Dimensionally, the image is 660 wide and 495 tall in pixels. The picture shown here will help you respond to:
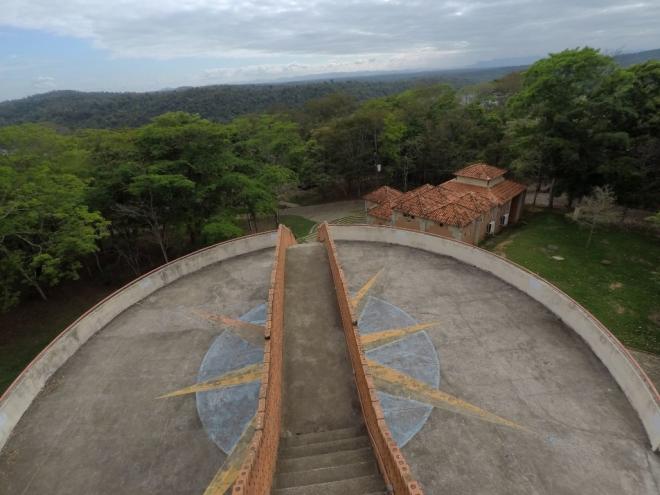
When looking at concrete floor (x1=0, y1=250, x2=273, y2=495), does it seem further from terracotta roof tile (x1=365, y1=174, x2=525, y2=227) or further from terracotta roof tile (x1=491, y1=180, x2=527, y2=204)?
terracotta roof tile (x1=491, y1=180, x2=527, y2=204)

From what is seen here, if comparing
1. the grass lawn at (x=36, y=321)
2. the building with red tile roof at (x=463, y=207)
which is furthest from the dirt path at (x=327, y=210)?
the grass lawn at (x=36, y=321)

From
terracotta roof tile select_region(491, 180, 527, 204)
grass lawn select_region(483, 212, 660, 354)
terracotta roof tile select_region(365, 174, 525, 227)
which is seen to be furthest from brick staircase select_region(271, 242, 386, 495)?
terracotta roof tile select_region(491, 180, 527, 204)

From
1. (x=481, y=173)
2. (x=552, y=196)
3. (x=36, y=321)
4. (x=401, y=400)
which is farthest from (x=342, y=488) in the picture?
(x=552, y=196)

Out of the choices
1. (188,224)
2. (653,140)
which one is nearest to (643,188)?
(653,140)

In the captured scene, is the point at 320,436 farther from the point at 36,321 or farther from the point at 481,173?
the point at 481,173

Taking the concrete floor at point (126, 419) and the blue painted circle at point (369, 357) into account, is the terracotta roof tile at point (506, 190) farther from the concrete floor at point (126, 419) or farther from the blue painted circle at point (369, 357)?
the concrete floor at point (126, 419)

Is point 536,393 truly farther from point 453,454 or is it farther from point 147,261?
point 147,261
